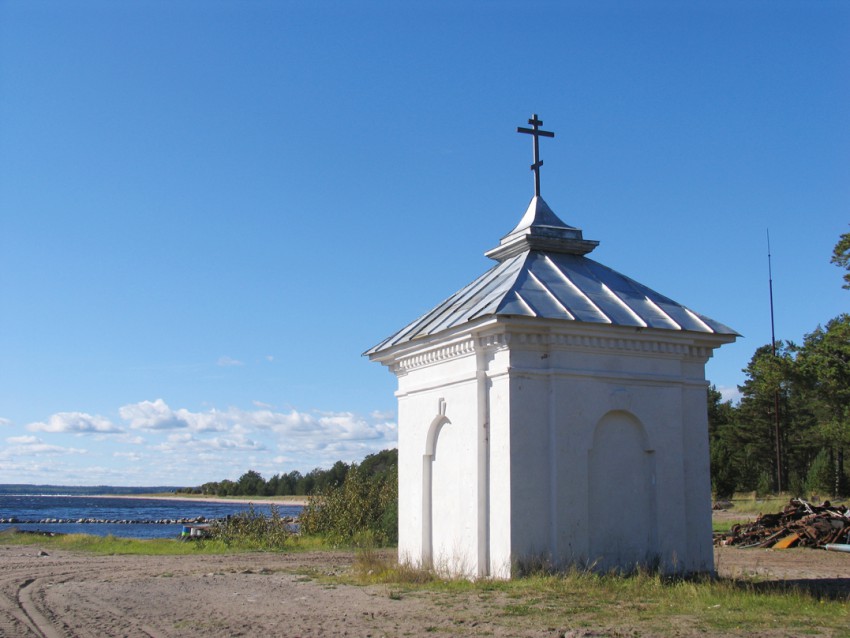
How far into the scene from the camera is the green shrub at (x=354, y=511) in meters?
24.7

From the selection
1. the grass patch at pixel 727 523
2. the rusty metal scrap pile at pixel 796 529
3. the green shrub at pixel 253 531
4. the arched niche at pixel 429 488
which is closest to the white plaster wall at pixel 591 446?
the arched niche at pixel 429 488

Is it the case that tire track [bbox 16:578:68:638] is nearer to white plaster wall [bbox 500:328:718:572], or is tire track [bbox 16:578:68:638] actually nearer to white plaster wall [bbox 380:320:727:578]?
white plaster wall [bbox 380:320:727:578]

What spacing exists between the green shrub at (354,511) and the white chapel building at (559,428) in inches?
418

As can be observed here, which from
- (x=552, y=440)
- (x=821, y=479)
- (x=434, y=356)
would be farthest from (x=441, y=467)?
(x=821, y=479)

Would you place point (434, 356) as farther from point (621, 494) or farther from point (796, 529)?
point (796, 529)

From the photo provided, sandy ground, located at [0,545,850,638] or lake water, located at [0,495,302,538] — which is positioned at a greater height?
sandy ground, located at [0,545,850,638]

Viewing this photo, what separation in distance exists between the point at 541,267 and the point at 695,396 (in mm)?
3045

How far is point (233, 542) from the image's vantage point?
2558cm

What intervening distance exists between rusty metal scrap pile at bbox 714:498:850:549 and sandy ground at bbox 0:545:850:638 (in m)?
4.65

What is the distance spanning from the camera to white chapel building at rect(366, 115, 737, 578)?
1191 centimetres

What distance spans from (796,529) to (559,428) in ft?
46.2

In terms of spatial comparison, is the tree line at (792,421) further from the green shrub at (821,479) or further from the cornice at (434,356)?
the cornice at (434,356)

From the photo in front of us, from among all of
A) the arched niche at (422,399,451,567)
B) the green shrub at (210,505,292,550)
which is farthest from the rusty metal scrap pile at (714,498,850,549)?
the arched niche at (422,399,451,567)

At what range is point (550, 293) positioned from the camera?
42.3 feet
